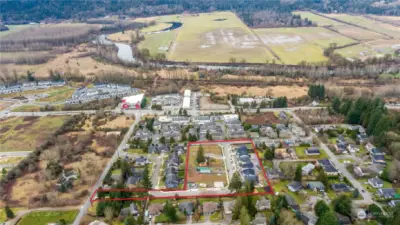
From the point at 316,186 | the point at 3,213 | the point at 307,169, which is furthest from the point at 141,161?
the point at 316,186

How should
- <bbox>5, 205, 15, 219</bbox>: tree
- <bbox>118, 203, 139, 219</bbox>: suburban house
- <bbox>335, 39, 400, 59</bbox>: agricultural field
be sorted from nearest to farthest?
<bbox>118, 203, 139, 219</bbox>: suburban house
<bbox>5, 205, 15, 219</bbox>: tree
<bbox>335, 39, 400, 59</bbox>: agricultural field

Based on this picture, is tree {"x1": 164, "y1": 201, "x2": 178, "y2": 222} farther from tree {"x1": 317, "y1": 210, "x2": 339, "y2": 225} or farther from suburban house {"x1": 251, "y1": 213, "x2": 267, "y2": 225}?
tree {"x1": 317, "y1": 210, "x2": 339, "y2": 225}

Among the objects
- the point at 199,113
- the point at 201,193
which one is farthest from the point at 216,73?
the point at 201,193

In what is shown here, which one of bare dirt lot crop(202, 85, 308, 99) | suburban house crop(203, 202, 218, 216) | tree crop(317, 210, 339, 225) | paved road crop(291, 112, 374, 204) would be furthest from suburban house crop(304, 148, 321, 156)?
bare dirt lot crop(202, 85, 308, 99)

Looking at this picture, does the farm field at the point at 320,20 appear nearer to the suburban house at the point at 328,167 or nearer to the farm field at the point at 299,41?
the farm field at the point at 299,41

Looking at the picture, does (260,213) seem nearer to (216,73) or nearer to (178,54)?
(216,73)
